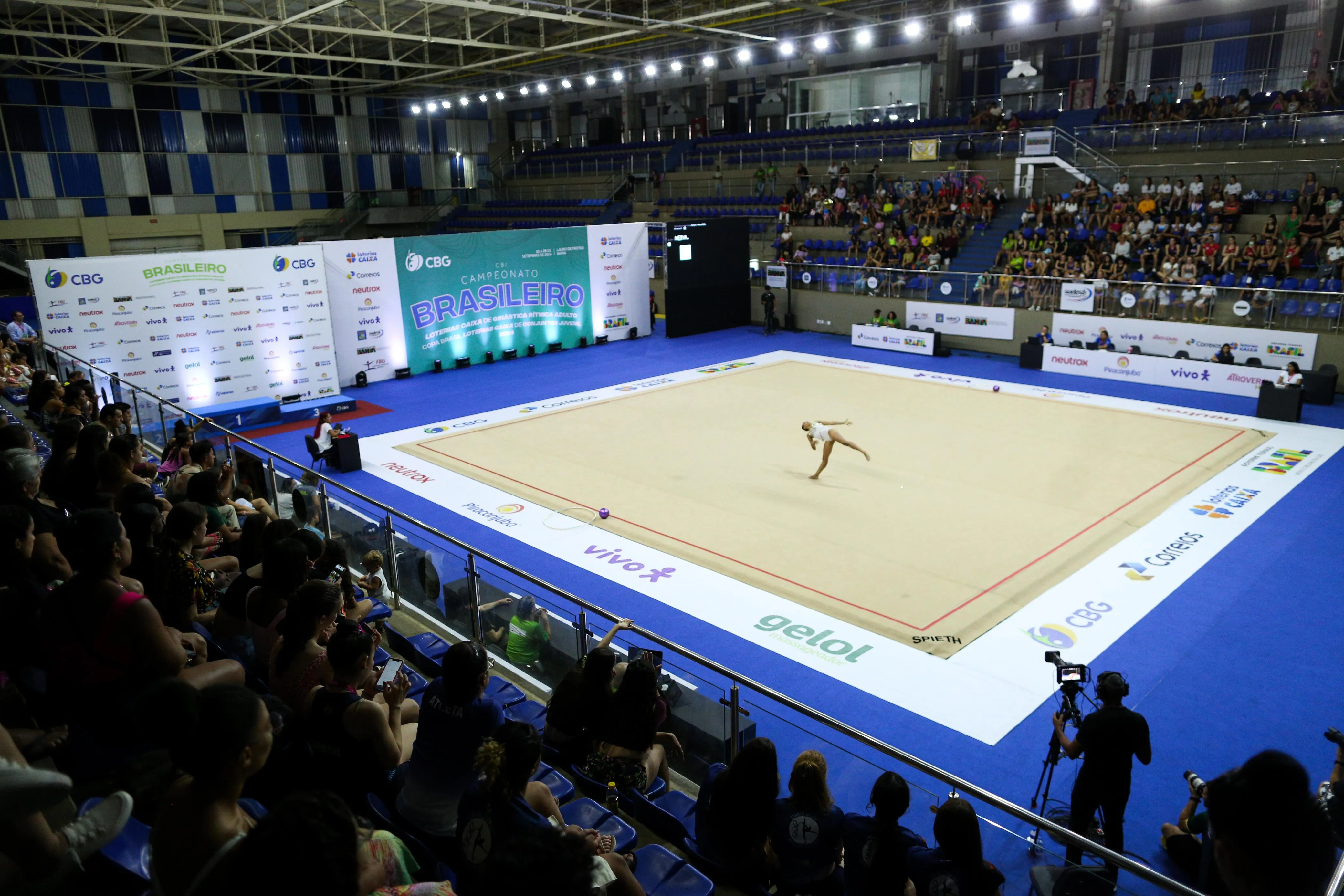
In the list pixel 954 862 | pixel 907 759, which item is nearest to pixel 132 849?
pixel 954 862

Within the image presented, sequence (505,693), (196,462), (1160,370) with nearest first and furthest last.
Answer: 1. (505,693)
2. (196,462)
3. (1160,370)

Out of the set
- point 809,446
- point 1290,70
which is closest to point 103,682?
point 809,446

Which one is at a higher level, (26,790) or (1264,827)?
(26,790)

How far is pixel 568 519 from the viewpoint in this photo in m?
12.2

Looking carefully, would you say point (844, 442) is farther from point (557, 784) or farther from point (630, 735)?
point (557, 784)

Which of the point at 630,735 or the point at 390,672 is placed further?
the point at 390,672

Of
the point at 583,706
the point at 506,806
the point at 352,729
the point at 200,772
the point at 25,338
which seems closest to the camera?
the point at 200,772

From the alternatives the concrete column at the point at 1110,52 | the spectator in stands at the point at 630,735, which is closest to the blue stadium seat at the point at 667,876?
the spectator in stands at the point at 630,735

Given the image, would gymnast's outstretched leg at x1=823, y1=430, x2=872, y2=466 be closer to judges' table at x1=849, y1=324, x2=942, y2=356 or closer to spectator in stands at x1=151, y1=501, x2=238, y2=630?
spectator in stands at x1=151, y1=501, x2=238, y2=630

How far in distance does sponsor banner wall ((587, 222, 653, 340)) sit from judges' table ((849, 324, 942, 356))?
6268 millimetres

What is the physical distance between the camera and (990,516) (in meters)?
11.9

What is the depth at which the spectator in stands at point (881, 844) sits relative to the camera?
3.89 m

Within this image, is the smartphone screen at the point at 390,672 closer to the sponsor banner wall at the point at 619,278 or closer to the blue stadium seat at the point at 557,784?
the blue stadium seat at the point at 557,784

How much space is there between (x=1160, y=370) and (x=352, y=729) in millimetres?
19399
